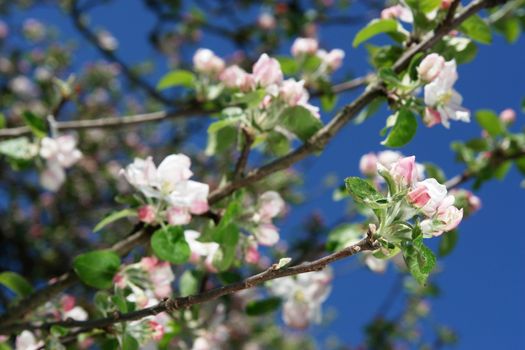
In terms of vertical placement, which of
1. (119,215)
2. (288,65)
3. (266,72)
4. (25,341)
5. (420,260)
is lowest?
(420,260)

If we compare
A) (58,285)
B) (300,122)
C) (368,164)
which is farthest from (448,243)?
(58,285)

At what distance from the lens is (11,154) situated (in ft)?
4.58

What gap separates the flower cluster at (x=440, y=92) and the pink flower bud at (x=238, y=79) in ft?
1.03

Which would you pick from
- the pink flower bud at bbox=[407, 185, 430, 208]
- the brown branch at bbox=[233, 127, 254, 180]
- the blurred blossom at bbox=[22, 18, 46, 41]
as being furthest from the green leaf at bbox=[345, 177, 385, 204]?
the blurred blossom at bbox=[22, 18, 46, 41]

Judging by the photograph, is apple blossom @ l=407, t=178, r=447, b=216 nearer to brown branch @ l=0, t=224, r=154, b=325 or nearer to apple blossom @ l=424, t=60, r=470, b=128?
apple blossom @ l=424, t=60, r=470, b=128

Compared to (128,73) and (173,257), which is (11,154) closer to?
(173,257)

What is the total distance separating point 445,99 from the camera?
1.06 metres

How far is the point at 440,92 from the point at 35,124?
36.9 inches

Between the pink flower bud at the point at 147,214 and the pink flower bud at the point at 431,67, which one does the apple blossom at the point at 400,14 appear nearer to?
the pink flower bud at the point at 431,67

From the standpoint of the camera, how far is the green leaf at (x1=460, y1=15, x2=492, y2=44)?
1195 mm

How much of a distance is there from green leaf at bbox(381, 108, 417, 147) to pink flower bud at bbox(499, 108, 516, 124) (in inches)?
25.3

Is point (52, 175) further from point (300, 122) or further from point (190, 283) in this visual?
point (300, 122)

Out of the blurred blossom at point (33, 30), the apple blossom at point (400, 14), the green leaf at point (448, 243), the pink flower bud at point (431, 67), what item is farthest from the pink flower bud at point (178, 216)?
the blurred blossom at point (33, 30)

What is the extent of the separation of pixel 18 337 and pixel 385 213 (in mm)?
766
